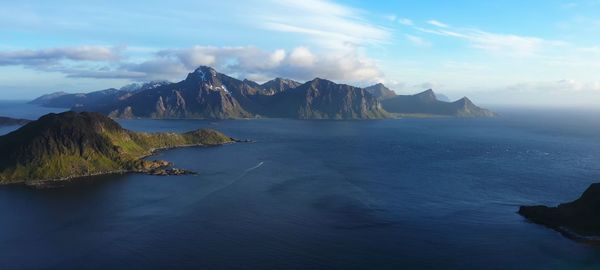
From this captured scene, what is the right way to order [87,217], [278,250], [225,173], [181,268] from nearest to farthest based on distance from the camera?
[181,268] < [278,250] < [87,217] < [225,173]

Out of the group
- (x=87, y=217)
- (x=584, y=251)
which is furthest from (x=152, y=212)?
(x=584, y=251)

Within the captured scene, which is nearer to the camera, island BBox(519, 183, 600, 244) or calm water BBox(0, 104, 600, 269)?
calm water BBox(0, 104, 600, 269)

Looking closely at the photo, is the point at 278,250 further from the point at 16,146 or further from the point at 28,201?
the point at 16,146

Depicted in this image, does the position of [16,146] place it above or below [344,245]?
above

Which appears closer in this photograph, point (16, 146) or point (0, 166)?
point (0, 166)

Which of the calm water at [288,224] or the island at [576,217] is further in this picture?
the island at [576,217]

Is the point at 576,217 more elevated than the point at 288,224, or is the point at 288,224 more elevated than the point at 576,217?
the point at 576,217

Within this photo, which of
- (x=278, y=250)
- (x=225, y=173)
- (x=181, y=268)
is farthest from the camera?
(x=225, y=173)

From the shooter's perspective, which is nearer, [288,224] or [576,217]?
[288,224]
